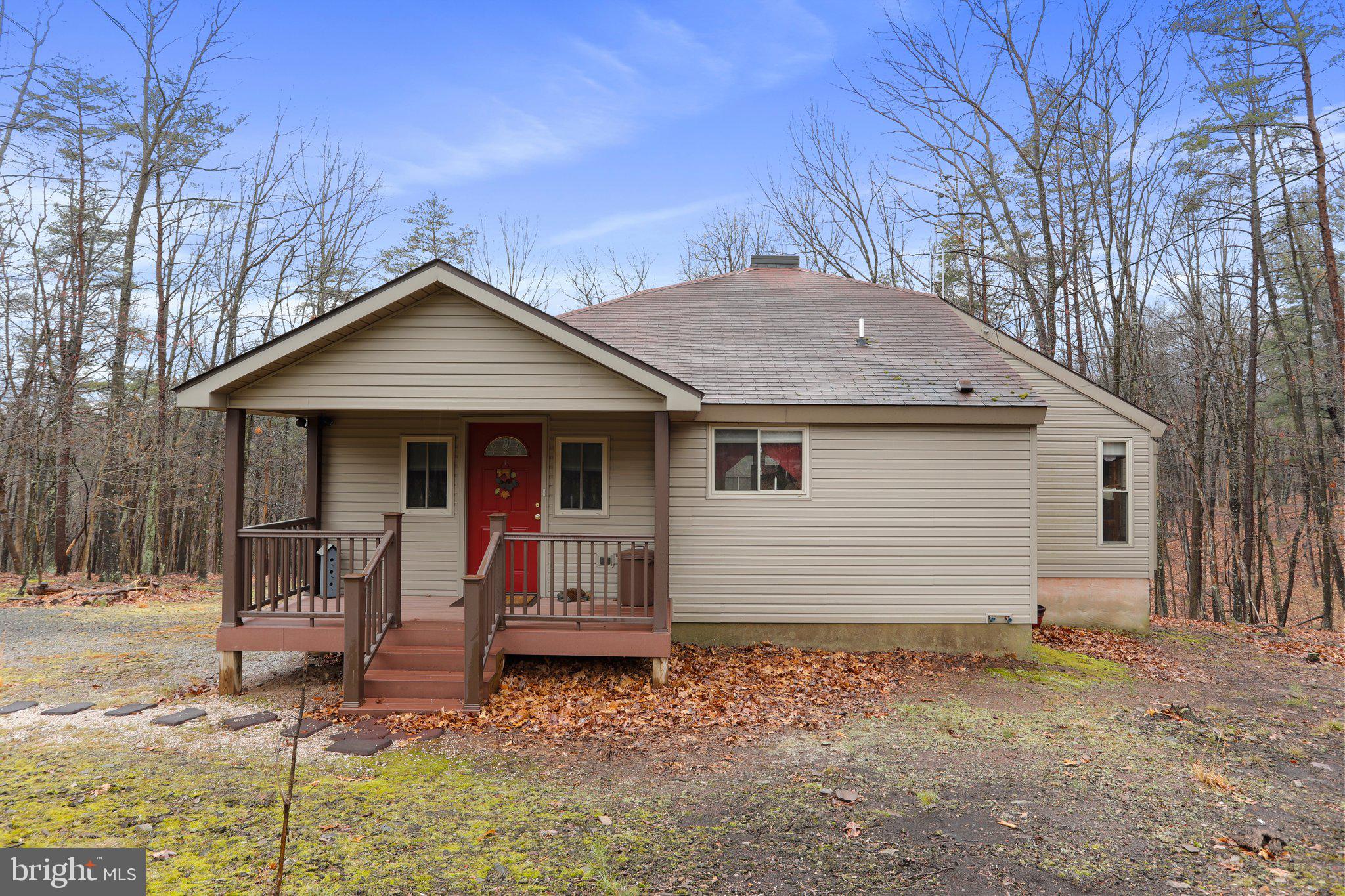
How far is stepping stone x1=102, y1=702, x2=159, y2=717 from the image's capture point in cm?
637

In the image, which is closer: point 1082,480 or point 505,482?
point 505,482

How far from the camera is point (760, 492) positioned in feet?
29.2

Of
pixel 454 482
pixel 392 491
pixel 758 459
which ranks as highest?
pixel 758 459

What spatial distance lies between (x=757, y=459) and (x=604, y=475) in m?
1.99

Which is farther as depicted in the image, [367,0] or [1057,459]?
[367,0]

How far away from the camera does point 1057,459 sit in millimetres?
11273

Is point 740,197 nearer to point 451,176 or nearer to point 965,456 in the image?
point 451,176

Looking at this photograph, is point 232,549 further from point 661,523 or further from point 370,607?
point 661,523

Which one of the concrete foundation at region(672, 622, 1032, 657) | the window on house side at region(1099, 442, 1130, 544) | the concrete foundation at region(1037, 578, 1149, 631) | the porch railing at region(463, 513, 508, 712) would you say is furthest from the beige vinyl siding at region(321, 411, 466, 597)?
the window on house side at region(1099, 442, 1130, 544)

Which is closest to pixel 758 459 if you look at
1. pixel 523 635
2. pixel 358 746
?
pixel 523 635

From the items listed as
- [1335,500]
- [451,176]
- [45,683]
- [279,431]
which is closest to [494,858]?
[45,683]

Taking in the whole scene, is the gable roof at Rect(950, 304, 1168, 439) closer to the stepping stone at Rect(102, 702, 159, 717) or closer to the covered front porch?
the covered front porch

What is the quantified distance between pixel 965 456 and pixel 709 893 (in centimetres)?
675

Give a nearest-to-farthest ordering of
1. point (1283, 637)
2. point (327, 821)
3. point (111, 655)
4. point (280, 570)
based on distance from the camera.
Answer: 1. point (327, 821)
2. point (280, 570)
3. point (111, 655)
4. point (1283, 637)
